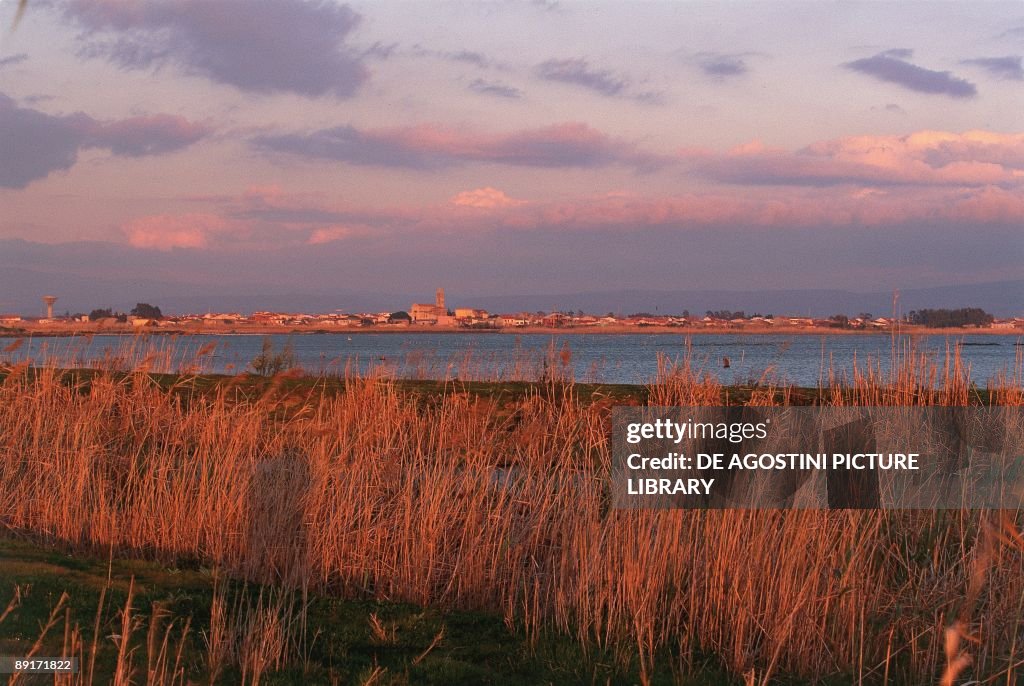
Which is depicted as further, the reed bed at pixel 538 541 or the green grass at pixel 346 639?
the reed bed at pixel 538 541

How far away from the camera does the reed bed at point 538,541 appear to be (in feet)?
18.1

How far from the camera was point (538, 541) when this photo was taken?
24.7 feet

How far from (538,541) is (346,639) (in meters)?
2.31

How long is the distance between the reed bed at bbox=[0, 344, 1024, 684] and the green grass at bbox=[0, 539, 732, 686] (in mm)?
192

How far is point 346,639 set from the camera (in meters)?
5.57

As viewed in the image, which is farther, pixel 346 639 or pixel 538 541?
pixel 538 541

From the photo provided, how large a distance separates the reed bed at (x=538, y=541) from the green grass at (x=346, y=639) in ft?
0.63

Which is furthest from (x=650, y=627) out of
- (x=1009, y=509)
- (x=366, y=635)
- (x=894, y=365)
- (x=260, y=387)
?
(x=260, y=387)

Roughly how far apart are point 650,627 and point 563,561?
0.97 meters

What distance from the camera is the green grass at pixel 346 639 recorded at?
5.04 meters

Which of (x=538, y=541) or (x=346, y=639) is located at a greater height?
(x=538, y=541)

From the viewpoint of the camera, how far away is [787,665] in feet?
17.7

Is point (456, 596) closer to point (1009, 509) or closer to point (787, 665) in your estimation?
point (787, 665)

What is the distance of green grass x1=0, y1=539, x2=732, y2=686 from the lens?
504cm
